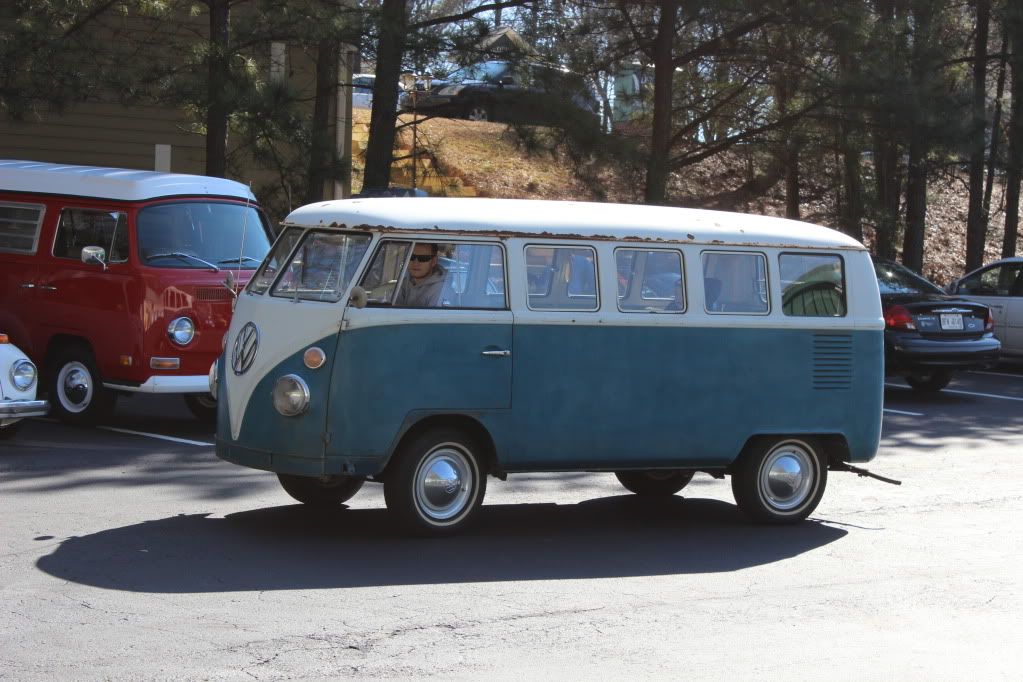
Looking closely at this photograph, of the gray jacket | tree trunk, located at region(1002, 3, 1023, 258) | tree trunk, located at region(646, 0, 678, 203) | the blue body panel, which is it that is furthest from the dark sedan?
the gray jacket

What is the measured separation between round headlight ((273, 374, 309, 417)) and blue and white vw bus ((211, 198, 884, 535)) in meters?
0.01

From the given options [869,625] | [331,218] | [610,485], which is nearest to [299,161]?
[610,485]

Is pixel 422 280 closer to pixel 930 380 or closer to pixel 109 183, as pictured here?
pixel 109 183

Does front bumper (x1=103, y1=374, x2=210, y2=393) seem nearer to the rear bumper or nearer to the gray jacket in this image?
the gray jacket

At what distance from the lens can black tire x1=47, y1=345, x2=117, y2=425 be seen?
12531 millimetres

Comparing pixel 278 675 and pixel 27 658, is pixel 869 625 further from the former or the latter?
pixel 27 658

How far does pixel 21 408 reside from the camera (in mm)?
11055

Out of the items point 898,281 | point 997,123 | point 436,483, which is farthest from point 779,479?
point 997,123

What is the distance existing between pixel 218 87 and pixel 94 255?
16.8 feet

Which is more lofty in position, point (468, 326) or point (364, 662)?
point (468, 326)

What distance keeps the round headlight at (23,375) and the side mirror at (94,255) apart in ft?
4.45

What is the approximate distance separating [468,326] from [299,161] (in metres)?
10.5

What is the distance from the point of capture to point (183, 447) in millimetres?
11875

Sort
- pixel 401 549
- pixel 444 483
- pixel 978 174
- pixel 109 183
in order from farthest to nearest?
pixel 978 174 → pixel 109 183 → pixel 444 483 → pixel 401 549
